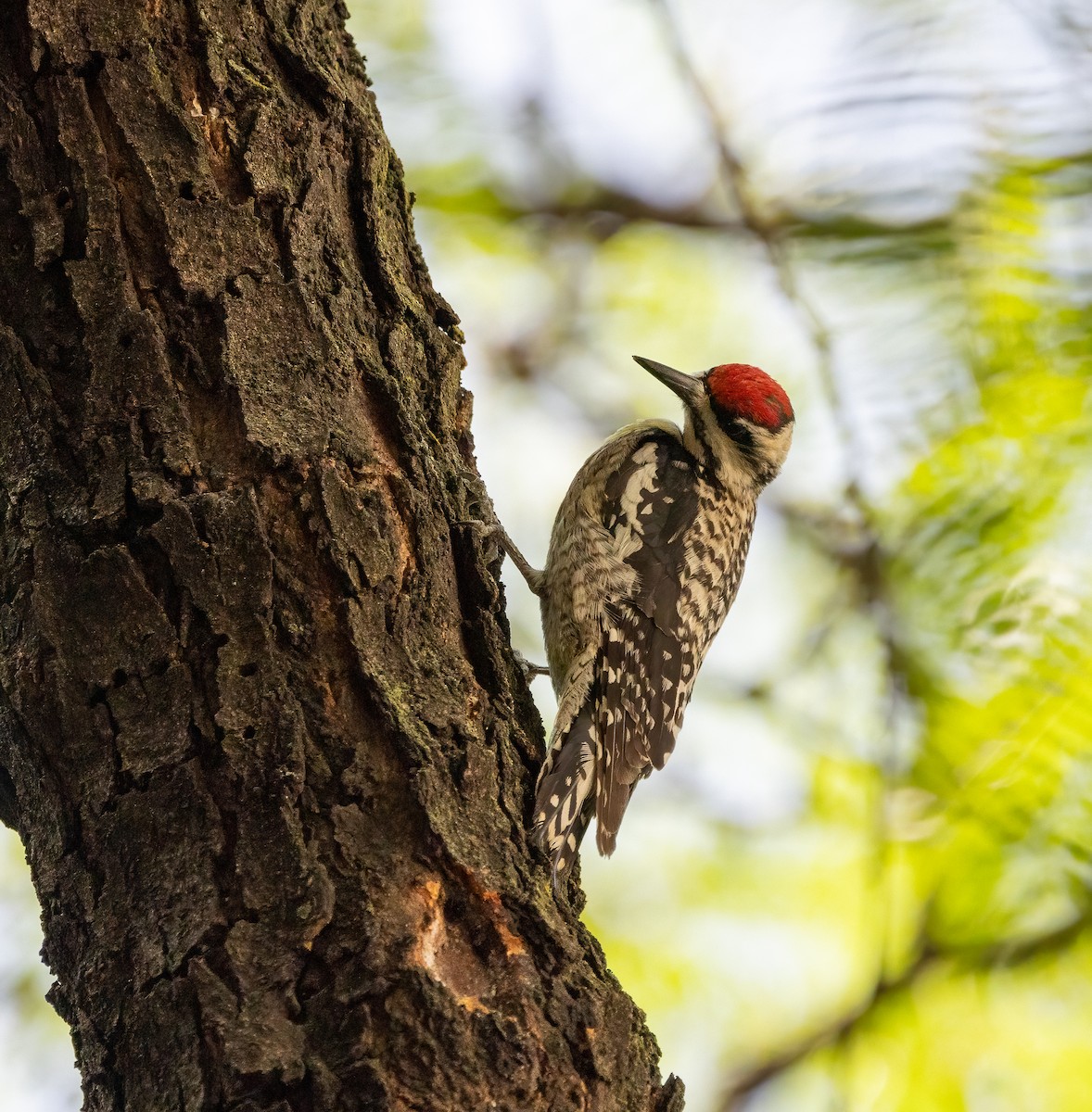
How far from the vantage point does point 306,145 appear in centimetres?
248

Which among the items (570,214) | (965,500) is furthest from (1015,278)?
(570,214)

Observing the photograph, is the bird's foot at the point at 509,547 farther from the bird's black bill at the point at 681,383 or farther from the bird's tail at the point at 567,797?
the bird's black bill at the point at 681,383

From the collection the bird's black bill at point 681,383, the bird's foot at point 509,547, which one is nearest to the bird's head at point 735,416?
the bird's black bill at point 681,383

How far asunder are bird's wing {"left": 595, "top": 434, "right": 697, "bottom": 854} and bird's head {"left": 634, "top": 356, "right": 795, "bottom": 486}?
0.48 ft

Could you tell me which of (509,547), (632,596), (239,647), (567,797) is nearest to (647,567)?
(632,596)

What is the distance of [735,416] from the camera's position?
440cm

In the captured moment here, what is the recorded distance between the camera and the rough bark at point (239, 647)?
1.83 m

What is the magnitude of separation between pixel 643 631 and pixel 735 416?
991mm

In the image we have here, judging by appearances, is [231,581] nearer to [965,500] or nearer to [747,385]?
[965,500]

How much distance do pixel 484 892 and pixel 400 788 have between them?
216mm

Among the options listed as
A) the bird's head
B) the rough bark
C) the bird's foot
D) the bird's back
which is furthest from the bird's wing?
the rough bark

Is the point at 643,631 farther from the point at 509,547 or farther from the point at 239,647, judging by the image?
the point at 239,647

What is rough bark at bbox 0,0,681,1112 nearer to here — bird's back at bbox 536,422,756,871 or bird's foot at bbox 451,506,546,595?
bird's foot at bbox 451,506,546,595

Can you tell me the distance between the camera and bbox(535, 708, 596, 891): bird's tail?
232 centimetres
